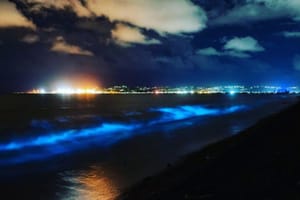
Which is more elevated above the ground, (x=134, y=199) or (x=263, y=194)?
(x=263, y=194)

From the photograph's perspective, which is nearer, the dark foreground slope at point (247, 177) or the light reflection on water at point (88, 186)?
the dark foreground slope at point (247, 177)

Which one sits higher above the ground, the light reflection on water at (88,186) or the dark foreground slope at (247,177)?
the dark foreground slope at (247,177)

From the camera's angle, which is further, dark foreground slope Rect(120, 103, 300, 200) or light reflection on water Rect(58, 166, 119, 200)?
light reflection on water Rect(58, 166, 119, 200)

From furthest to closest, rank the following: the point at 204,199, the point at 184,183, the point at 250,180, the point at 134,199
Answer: the point at 134,199
the point at 184,183
the point at 250,180
the point at 204,199

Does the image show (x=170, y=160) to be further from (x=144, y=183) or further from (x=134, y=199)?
(x=134, y=199)

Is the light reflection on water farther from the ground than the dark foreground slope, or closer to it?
closer to it

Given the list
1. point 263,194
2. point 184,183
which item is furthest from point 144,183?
point 263,194

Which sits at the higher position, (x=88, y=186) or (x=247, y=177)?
(x=247, y=177)

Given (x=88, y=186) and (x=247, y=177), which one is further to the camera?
(x=88, y=186)
